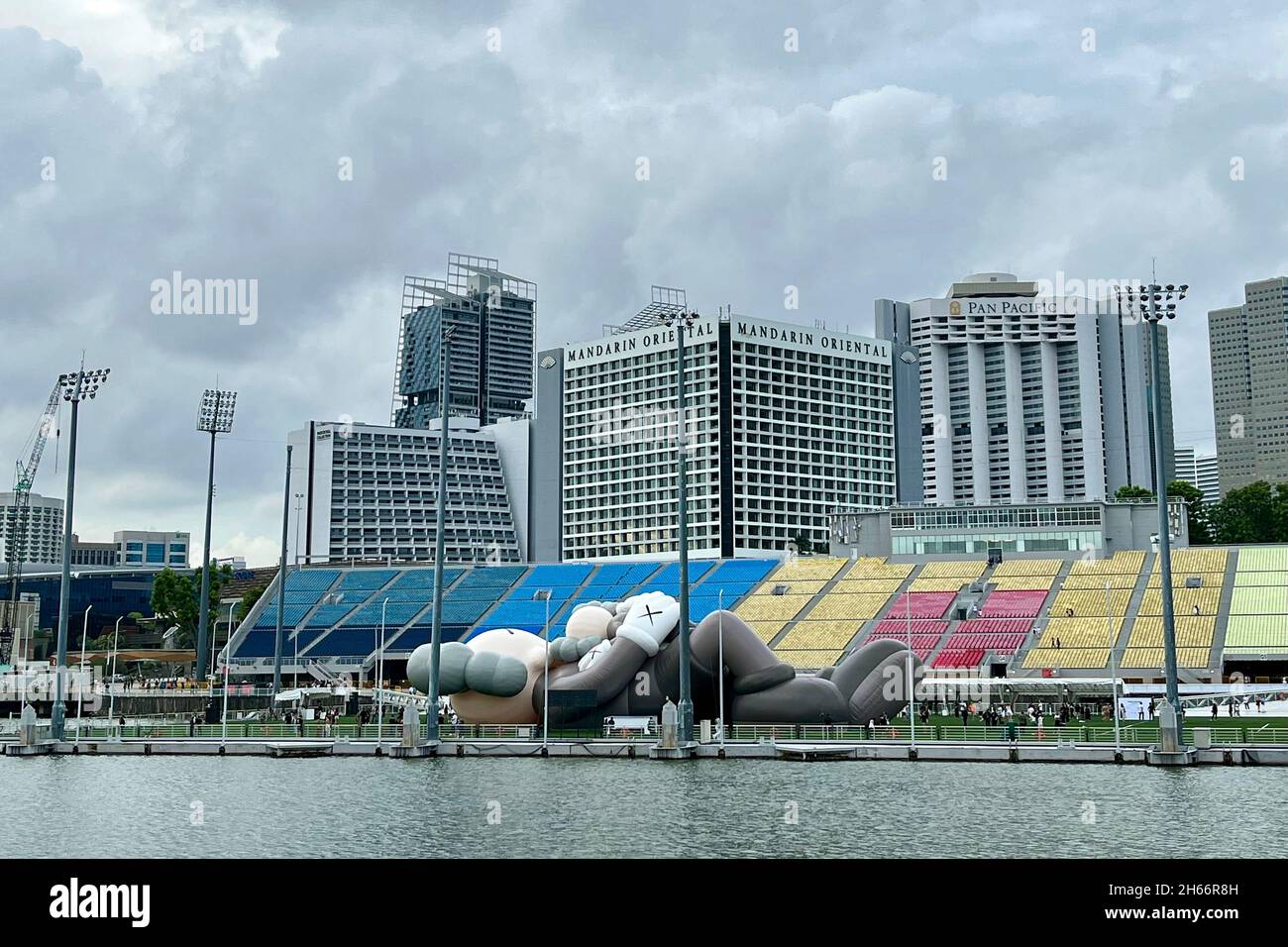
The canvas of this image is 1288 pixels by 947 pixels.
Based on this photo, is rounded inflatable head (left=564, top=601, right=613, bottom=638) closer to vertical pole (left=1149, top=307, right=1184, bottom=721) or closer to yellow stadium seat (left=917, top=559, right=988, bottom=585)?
vertical pole (left=1149, top=307, right=1184, bottom=721)

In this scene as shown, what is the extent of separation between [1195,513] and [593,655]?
138741 millimetres

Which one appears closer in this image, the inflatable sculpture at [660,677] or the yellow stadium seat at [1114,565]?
the inflatable sculpture at [660,677]

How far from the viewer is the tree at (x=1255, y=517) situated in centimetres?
17112

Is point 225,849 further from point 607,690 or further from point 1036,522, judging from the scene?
point 1036,522

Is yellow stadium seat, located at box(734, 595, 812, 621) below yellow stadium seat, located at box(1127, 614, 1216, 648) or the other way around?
the other way around

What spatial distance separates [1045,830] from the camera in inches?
1275

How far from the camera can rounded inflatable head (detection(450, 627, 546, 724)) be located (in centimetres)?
6725

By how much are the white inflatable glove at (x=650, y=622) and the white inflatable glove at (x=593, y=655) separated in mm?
1036

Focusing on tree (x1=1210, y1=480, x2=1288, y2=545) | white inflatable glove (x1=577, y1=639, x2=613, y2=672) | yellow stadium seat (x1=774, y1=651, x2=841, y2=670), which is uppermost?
tree (x1=1210, y1=480, x2=1288, y2=545)

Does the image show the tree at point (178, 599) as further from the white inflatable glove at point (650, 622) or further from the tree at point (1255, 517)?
the tree at point (1255, 517)

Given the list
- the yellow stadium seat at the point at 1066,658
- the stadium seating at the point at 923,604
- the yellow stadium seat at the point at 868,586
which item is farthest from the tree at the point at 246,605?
the yellow stadium seat at the point at 1066,658

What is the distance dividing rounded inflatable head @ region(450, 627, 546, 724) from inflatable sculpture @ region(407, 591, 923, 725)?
→ 47 millimetres

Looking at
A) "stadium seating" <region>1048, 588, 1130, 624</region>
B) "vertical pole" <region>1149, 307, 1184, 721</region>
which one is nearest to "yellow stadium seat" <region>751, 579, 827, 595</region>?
"stadium seating" <region>1048, 588, 1130, 624</region>

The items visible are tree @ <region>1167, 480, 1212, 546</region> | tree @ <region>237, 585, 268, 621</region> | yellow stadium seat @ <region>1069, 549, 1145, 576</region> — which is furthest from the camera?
tree @ <region>1167, 480, 1212, 546</region>
